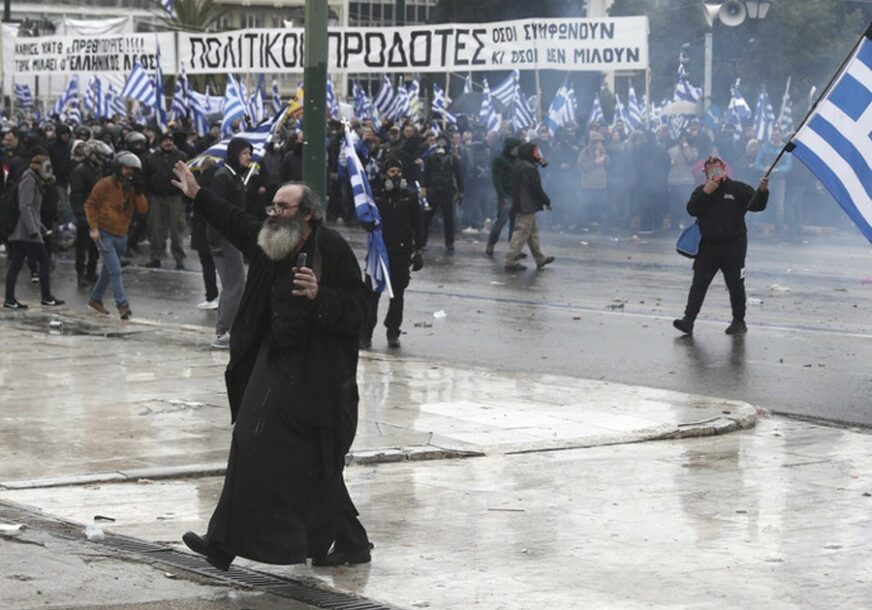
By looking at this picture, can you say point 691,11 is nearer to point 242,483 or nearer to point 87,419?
point 87,419

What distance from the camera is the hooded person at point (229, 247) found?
15.1 metres

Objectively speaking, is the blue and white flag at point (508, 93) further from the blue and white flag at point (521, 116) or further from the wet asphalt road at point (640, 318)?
the wet asphalt road at point (640, 318)

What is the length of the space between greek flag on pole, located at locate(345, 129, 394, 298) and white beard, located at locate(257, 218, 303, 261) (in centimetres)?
728

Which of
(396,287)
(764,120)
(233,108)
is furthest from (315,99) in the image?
(764,120)

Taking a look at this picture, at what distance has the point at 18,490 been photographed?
9195 mm

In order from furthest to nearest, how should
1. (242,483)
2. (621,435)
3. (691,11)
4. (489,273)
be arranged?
(691,11) < (489,273) < (621,435) < (242,483)

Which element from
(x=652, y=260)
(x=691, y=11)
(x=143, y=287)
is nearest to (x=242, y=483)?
(x=143, y=287)

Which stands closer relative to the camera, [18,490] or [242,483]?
[242,483]

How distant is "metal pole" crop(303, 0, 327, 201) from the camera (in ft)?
37.6

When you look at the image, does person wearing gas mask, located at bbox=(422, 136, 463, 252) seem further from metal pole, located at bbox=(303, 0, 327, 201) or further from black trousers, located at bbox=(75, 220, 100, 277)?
metal pole, located at bbox=(303, 0, 327, 201)

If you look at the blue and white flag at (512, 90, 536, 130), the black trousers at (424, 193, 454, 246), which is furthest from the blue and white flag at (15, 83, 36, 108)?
the black trousers at (424, 193, 454, 246)

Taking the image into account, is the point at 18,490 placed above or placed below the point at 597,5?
below

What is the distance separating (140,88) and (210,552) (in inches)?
1168

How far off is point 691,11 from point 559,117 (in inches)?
585
